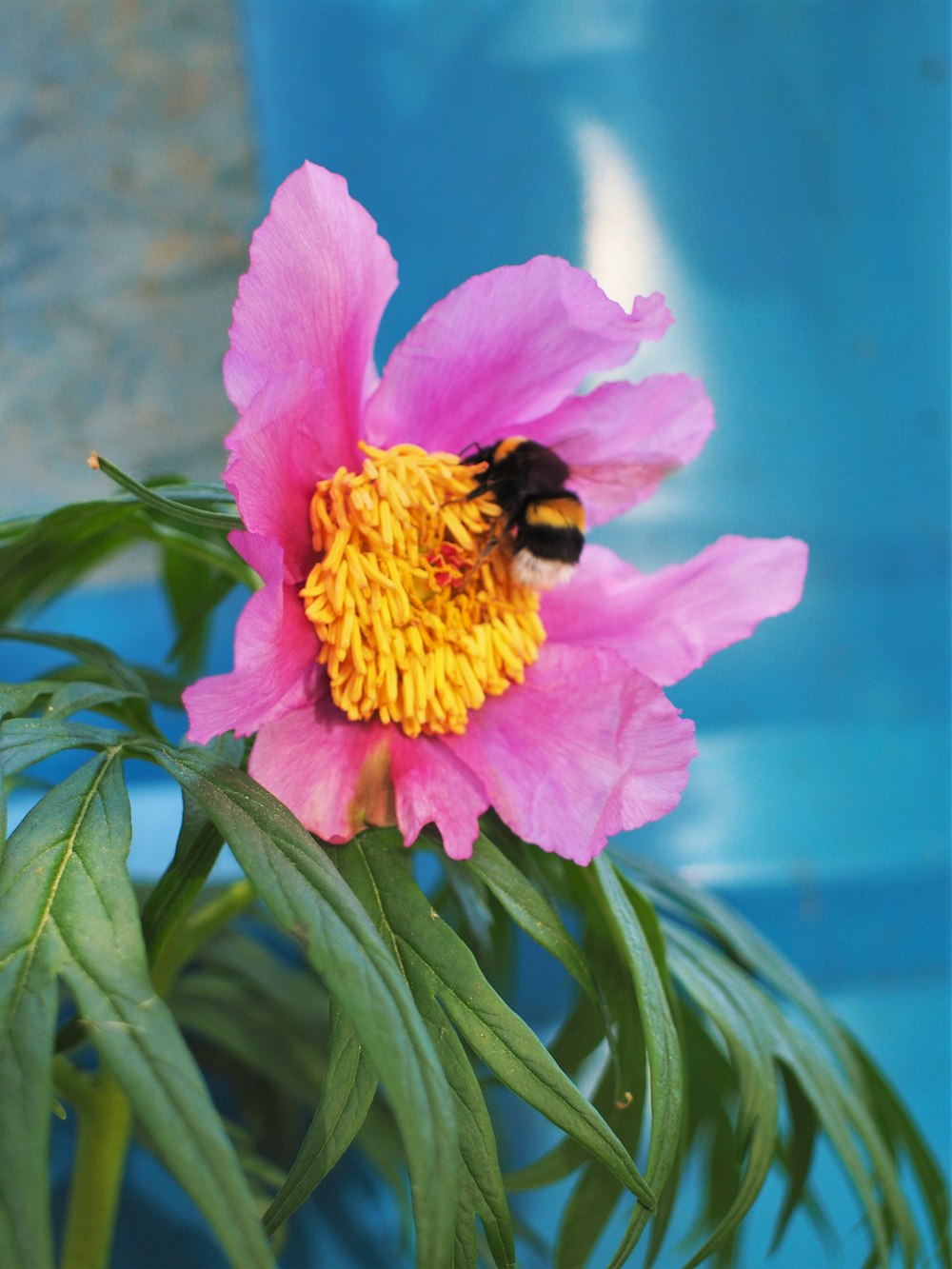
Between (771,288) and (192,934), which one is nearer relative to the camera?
(192,934)

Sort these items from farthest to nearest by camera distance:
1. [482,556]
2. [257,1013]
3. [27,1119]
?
[257,1013] → [482,556] → [27,1119]

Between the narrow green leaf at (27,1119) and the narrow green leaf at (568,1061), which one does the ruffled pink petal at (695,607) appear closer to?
the narrow green leaf at (568,1061)

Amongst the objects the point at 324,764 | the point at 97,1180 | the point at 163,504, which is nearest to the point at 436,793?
the point at 324,764

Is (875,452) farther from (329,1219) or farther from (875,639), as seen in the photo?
(329,1219)

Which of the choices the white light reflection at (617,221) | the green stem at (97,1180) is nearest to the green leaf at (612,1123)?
the green stem at (97,1180)

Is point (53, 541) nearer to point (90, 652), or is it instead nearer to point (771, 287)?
point (90, 652)

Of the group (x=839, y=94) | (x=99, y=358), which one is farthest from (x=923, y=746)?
→ (x=99, y=358)

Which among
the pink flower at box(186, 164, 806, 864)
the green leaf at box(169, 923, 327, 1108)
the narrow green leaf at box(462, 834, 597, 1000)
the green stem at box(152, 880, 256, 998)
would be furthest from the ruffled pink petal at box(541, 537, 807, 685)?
the green leaf at box(169, 923, 327, 1108)
